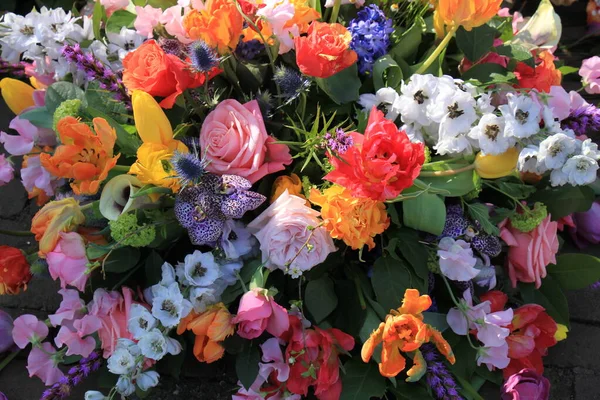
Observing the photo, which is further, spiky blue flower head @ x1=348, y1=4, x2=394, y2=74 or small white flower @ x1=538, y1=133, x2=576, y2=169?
spiky blue flower head @ x1=348, y1=4, x2=394, y2=74

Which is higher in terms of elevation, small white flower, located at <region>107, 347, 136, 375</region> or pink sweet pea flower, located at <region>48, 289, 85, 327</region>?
small white flower, located at <region>107, 347, 136, 375</region>

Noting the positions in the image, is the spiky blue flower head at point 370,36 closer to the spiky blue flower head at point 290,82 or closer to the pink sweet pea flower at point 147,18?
the spiky blue flower head at point 290,82

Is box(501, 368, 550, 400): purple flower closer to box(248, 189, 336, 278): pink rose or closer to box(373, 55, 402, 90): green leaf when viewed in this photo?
box(248, 189, 336, 278): pink rose

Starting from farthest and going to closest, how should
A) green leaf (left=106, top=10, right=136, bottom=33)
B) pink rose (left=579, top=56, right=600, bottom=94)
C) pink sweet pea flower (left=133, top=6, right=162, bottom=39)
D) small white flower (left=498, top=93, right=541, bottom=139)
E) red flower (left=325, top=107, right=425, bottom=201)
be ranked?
1. pink rose (left=579, top=56, right=600, bottom=94)
2. green leaf (left=106, top=10, right=136, bottom=33)
3. pink sweet pea flower (left=133, top=6, right=162, bottom=39)
4. small white flower (left=498, top=93, right=541, bottom=139)
5. red flower (left=325, top=107, right=425, bottom=201)

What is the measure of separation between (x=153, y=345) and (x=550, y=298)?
2.58 feet

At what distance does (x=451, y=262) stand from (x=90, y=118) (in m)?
0.70

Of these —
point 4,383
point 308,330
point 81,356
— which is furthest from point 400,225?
point 4,383

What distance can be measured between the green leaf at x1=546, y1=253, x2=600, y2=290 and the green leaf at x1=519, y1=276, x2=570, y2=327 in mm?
21

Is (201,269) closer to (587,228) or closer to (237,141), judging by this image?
(237,141)

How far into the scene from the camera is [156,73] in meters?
1.02

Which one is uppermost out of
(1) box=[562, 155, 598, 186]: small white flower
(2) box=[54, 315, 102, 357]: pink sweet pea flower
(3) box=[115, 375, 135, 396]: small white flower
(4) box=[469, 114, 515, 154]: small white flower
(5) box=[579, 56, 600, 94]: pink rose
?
(4) box=[469, 114, 515, 154]: small white flower

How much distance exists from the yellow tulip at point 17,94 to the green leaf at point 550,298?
42.3 inches

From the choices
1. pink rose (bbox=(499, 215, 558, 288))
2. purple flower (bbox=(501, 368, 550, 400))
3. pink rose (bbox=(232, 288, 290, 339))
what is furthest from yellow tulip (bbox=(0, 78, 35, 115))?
purple flower (bbox=(501, 368, 550, 400))

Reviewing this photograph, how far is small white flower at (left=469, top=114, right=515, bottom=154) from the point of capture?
102 centimetres
